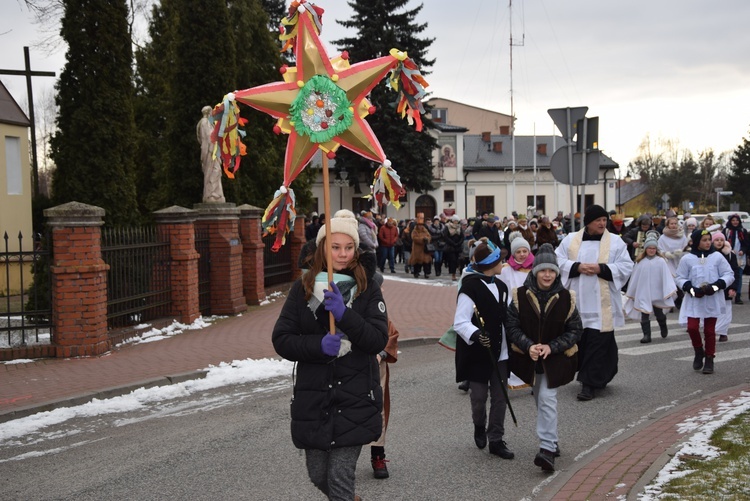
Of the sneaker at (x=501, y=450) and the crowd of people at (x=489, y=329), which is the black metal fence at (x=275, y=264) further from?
the sneaker at (x=501, y=450)

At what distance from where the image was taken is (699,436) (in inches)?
249

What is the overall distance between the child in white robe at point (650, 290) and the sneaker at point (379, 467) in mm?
7423

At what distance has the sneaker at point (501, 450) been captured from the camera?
21.0 ft

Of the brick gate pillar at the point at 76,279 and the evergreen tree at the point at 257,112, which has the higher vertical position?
the evergreen tree at the point at 257,112

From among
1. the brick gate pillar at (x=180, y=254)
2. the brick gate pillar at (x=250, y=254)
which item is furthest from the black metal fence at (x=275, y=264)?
the brick gate pillar at (x=180, y=254)

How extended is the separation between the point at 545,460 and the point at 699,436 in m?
1.39

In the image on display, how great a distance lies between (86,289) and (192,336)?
2.46 m

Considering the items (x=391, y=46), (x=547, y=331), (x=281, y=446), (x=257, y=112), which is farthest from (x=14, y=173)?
(x=391, y=46)

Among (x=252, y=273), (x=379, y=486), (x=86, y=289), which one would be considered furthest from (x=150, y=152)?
(x=379, y=486)

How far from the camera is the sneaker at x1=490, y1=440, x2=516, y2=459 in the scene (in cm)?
641

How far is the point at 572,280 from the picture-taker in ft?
28.1

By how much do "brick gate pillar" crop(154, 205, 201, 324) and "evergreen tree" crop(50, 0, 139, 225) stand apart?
1.04 meters

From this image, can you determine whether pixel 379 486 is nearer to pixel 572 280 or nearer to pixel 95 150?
pixel 572 280

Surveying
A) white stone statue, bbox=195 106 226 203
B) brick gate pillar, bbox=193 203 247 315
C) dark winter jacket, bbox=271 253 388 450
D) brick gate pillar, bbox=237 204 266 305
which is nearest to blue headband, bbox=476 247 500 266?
dark winter jacket, bbox=271 253 388 450
